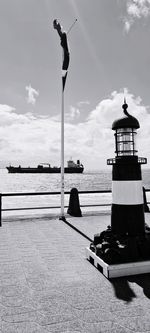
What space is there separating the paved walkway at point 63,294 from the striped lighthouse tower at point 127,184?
2.84 feet

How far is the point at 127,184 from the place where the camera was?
14.8 feet

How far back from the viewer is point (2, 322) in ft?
8.84

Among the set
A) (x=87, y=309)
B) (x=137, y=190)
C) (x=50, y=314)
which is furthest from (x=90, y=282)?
(x=137, y=190)

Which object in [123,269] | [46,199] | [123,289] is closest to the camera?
[123,289]

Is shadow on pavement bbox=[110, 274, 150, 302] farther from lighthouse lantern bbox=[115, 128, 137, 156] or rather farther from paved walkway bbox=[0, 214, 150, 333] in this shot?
lighthouse lantern bbox=[115, 128, 137, 156]

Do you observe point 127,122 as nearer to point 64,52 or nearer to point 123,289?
point 123,289

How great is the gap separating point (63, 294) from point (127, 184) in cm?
210

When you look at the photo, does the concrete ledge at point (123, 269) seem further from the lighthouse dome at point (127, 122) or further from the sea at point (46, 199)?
the sea at point (46, 199)

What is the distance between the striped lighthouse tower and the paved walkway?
0.87 meters

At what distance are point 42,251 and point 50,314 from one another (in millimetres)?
2405

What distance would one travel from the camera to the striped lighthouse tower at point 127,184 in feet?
14.7

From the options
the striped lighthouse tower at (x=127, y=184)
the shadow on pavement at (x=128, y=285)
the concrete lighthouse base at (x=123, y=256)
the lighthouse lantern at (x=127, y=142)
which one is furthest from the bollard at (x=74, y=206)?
the shadow on pavement at (x=128, y=285)

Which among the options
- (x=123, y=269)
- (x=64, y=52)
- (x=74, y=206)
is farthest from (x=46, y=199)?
(x=123, y=269)

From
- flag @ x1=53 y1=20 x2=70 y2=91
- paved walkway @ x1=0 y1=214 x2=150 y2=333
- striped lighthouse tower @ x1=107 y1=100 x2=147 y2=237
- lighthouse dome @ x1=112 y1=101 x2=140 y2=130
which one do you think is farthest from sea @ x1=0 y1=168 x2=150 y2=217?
lighthouse dome @ x1=112 y1=101 x2=140 y2=130
